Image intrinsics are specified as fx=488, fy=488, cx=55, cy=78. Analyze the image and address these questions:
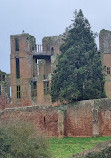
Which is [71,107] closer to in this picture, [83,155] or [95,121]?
[95,121]

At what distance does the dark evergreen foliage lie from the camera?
47188 millimetres

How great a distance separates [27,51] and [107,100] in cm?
2960

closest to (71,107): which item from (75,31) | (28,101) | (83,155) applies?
(75,31)

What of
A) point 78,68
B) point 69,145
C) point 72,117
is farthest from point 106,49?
point 69,145

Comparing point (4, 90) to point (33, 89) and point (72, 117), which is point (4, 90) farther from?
point (72, 117)

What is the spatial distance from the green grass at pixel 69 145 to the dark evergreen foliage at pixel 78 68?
4.88 meters

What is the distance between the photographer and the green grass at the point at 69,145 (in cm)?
3544

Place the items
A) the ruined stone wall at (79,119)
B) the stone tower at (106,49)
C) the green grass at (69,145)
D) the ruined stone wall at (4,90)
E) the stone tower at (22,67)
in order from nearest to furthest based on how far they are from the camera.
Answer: the green grass at (69,145), the ruined stone wall at (79,119), the stone tower at (106,49), the ruined stone wall at (4,90), the stone tower at (22,67)

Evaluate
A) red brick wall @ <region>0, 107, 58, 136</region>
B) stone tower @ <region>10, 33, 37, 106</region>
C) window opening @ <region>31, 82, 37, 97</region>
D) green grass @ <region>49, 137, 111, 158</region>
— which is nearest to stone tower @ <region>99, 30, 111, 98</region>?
stone tower @ <region>10, 33, 37, 106</region>

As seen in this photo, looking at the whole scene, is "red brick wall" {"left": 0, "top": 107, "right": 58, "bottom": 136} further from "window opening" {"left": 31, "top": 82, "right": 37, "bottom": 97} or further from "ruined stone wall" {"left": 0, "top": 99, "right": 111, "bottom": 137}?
"window opening" {"left": 31, "top": 82, "right": 37, "bottom": 97}

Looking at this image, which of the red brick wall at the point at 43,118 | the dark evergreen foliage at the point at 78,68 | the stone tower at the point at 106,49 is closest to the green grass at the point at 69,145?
the red brick wall at the point at 43,118

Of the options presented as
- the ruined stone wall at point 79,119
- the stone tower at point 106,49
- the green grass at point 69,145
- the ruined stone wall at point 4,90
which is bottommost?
the green grass at point 69,145

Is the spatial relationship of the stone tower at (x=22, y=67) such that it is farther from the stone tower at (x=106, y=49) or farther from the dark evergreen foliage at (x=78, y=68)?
the dark evergreen foliage at (x=78, y=68)

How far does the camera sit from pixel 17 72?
239 feet
